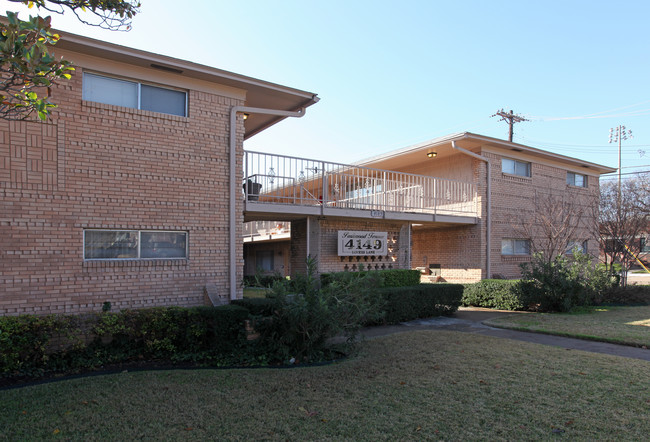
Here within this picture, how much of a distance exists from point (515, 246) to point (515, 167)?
2.96m

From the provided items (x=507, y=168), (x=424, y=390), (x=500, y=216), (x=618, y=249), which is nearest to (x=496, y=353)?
(x=424, y=390)

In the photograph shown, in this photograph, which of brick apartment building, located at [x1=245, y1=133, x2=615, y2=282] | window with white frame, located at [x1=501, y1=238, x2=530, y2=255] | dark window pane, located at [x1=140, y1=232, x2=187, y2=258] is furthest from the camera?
window with white frame, located at [x1=501, y1=238, x2=530, y2=255]

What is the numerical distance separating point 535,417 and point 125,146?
7591mm

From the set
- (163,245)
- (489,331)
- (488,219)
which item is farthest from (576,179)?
(163,245)

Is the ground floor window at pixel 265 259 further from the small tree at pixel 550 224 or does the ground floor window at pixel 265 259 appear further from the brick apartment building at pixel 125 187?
the brick apartment building at pixel 125 187

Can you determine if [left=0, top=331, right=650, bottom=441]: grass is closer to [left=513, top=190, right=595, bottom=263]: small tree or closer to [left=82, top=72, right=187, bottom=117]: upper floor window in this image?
[left=82, top=72, right=187, bottom=117]: upper floor window

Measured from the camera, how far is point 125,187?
802 cm

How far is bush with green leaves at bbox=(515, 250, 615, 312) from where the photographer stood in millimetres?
12133

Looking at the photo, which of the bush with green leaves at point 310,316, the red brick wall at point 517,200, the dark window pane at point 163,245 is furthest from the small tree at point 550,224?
the dark window pane at point 163,245

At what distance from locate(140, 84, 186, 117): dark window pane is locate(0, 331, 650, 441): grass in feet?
16.5

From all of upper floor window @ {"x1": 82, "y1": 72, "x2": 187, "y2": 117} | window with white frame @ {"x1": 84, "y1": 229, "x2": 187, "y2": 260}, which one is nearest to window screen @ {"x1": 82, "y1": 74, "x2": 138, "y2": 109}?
upper floor window @ {"x1": 82, "y1": 72, "x2": 187, "y2": 117}

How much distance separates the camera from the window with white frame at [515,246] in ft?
52.8

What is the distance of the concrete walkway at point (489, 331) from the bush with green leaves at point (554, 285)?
2.83ft

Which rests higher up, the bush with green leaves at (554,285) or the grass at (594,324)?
the bush with green leaves at (554,285)
